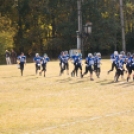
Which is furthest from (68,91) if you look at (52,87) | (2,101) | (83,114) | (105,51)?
(105,51)

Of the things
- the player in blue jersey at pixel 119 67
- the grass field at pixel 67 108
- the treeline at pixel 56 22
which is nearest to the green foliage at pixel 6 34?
the treeline at pixel 56 22

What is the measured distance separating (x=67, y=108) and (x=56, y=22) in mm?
43330

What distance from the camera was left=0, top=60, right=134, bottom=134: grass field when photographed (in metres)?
11.0

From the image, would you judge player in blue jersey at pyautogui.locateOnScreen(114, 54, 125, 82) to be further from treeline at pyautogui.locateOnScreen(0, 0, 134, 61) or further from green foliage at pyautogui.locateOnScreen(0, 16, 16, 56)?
treeline at pyautogui.locateOnScreen(0, 0, 134, 61)

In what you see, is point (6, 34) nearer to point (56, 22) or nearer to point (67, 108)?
point (56, 22)

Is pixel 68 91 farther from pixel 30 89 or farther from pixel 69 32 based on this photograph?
pixel 69 32

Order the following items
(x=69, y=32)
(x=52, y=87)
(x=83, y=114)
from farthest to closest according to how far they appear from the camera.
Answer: (x=69, y=32) → (x=52, y=87) → (x=83, y=114)

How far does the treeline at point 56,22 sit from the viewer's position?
53.2 metres

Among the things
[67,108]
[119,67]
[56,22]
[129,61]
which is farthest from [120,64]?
[56,22]

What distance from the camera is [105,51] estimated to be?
60.9m

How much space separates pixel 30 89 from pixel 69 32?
3318cm

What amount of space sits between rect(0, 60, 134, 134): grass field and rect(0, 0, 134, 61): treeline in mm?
31678

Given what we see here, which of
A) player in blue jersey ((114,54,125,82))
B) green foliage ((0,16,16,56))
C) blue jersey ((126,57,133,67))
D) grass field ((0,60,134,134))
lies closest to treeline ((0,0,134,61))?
green foliage ((0,16,16,56))

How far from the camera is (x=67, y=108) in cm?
1399
